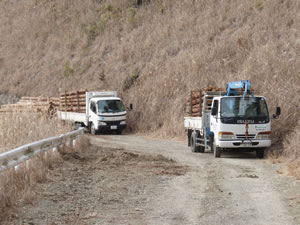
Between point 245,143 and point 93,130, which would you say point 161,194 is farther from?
point 93,130

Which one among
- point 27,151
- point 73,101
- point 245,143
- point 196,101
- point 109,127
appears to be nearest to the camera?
point 27,151

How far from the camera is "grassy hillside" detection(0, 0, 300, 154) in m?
27.6

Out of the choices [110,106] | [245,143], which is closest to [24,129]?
[245,143]

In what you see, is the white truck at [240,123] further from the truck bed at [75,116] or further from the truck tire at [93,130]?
the truck bed at [75,116]

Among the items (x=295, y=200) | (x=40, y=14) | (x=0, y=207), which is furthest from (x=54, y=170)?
(x=40, y=14)

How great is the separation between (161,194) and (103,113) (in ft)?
72.2

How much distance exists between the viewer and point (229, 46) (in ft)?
107

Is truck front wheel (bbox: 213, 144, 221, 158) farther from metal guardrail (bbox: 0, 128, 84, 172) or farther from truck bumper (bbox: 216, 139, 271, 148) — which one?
metal guardrail (bbox: 0, 128, 84, 172)

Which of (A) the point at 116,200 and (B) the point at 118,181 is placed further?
(B) the point at 118,181

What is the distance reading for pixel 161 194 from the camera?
10.8 meters

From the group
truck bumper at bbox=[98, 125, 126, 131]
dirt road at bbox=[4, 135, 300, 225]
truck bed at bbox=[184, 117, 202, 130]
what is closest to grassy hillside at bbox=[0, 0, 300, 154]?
truck bumper at bbox=[98, 125, 126, 131]

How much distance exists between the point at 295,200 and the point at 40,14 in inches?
2069

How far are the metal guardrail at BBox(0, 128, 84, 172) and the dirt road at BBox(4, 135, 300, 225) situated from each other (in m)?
0.62

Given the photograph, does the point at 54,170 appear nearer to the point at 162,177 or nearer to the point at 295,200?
the point at 162,177
